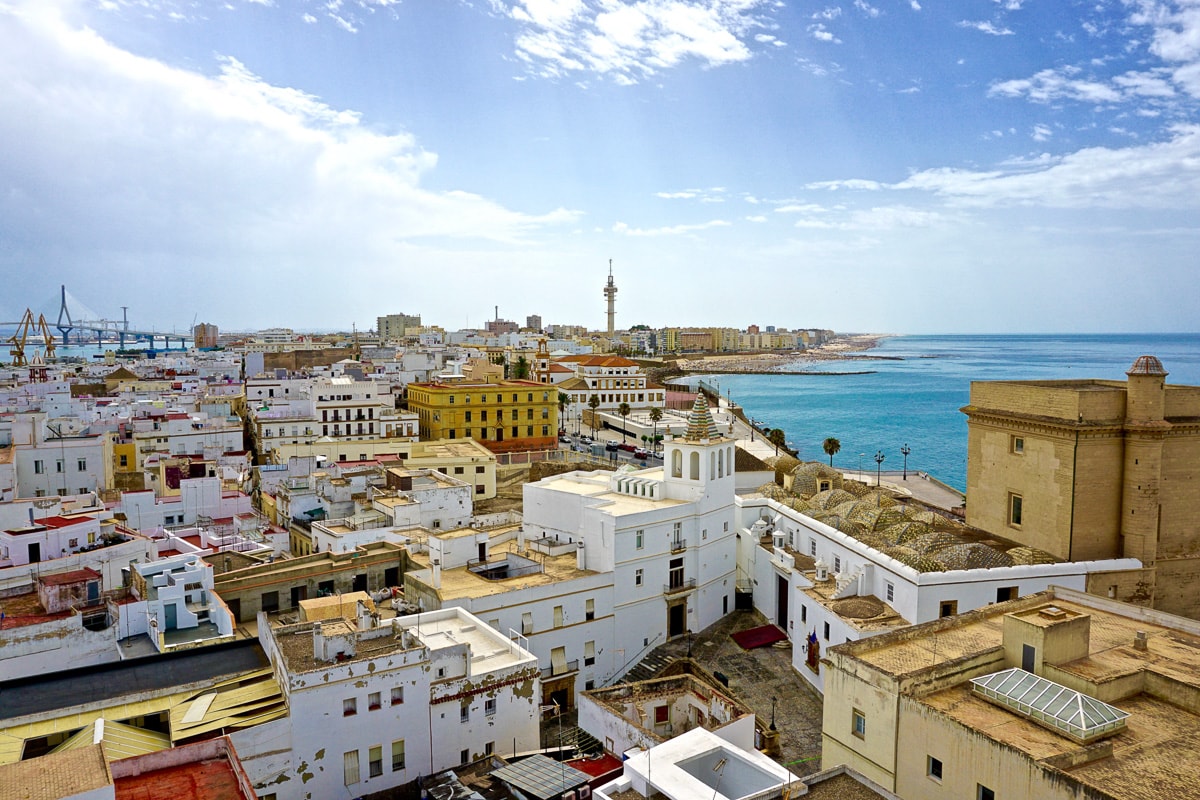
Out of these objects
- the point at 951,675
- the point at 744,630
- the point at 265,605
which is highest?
the point at 951,675

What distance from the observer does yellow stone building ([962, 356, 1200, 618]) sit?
75.6 ft

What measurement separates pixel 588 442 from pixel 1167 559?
143ft

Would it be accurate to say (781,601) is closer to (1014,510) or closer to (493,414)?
(1014,510)

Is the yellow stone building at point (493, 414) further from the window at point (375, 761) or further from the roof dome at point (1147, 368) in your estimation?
the window at point (375, 761)

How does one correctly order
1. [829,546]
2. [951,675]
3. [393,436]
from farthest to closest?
[393,436], [829,546], [951,675]

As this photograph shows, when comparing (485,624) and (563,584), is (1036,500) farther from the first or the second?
(485,624)

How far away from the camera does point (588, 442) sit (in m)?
63.7

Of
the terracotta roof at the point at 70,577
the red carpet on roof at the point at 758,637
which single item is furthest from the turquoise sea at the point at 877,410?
the terracotta roof at the point at 70,577

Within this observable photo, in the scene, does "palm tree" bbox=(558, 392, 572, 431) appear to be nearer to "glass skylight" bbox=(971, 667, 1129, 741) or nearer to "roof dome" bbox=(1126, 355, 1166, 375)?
"roof dome" bbox=(1126, 355, 1166, 375)

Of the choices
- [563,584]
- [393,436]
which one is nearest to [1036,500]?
[563,584]

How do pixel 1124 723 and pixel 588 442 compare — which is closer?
pixel 1124 723

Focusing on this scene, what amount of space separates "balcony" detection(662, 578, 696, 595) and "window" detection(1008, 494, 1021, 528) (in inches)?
416

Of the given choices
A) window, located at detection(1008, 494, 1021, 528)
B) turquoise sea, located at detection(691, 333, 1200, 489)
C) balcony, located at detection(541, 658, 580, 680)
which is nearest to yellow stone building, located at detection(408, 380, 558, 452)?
turquoise sea, located at detection(691, 333, 1200, 489)

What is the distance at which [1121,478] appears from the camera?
23.5 metres
